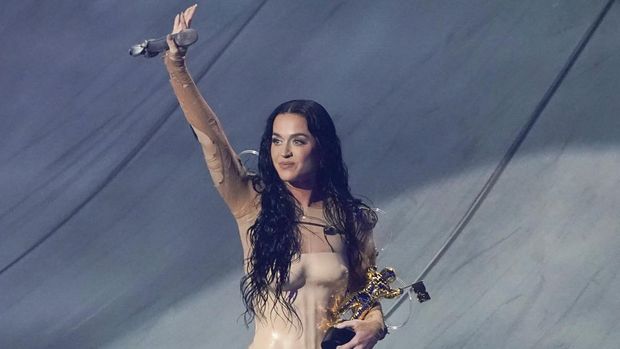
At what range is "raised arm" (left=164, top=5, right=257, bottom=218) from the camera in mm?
2119


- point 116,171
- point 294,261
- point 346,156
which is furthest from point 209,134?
point 346,156

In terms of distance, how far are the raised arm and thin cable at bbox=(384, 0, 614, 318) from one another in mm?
1348

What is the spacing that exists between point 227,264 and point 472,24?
110 centimetres

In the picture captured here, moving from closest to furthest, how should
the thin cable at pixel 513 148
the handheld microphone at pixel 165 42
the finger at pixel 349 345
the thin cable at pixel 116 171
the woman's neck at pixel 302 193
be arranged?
the handheld microphone at pixel 165 42 → the finger at pixel 349 345 → the woman's neck at pixel 302 193 → the thin cable at pixel 116 171 → the thin cable at pixel 513 148

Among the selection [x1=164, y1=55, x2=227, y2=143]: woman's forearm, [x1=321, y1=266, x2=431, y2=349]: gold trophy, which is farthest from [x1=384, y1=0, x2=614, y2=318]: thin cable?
[x1=164, y1=55, x2=227, y2=143]: woman's forearm

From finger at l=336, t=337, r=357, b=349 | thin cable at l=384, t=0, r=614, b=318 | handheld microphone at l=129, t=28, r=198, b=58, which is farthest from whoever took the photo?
thin cable at l=384, t=0, r=614, b=318

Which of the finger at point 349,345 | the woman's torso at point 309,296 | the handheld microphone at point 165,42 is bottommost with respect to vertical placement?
the finger at point 349,345

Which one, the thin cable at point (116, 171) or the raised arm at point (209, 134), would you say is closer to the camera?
the raised arm at point (209, 134)

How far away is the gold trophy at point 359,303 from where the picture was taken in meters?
2.17

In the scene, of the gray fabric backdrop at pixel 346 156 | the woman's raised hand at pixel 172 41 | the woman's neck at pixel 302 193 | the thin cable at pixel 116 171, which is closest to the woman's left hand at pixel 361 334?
the woman's neck at pixel 302 193

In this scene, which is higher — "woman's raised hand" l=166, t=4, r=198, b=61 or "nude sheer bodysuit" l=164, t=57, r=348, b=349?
"woman's raised hand" l=166, t=4, r=198, b=61

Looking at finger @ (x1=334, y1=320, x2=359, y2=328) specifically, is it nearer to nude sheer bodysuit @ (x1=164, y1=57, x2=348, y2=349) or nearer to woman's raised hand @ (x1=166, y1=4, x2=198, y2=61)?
nude sheer bodysuit @ (x1=164, y1=57, x2=348, y2=349)

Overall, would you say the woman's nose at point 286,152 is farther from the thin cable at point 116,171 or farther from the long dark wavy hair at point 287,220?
the thin cable at point 116,171

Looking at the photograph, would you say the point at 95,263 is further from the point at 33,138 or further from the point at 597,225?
the point at 597,225
